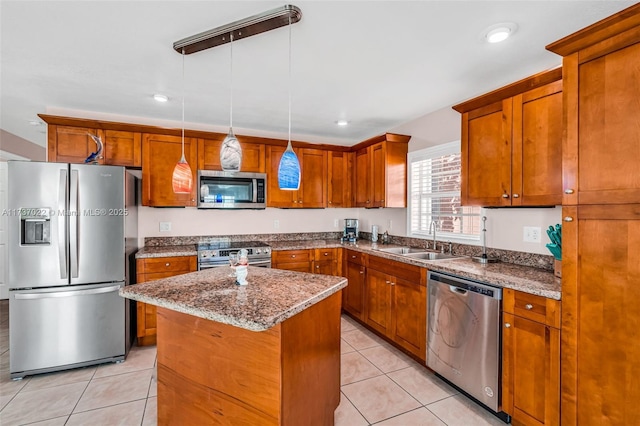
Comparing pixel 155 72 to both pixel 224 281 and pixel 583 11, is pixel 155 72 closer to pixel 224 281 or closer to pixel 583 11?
pixel 224 281

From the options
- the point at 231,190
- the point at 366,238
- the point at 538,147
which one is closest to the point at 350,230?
the point at 366,238

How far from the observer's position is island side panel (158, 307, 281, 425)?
137 centimetres

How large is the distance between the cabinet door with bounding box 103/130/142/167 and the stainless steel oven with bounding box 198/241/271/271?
122cm

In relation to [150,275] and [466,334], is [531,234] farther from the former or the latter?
[150,275]

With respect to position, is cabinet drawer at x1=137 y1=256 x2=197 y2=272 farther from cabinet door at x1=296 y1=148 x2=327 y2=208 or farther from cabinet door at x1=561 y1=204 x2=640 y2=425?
cabinet door at x1=561 y1=204 x2=640 y2=425

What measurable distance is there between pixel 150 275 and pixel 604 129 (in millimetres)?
3757

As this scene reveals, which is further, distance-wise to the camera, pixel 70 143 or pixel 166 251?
pixel 166 251

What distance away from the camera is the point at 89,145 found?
3217mm

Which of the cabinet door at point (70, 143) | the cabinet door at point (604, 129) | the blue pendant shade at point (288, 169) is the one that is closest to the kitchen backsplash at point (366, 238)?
the cabinet door at point (604, 129)

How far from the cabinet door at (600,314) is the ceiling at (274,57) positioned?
1.23 m

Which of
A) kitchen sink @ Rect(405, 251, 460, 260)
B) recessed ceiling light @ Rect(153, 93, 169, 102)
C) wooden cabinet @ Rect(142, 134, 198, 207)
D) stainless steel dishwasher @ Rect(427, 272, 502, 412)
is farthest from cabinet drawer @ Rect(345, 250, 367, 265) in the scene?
recessed ceiling light @ Rect(153, 93, 169, 102)

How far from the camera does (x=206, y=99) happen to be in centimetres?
306

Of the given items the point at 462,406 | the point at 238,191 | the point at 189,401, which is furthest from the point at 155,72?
the point at 462,406

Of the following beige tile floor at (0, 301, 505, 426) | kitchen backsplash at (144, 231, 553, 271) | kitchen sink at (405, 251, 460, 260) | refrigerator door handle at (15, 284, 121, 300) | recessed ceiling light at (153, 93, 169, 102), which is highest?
recessed ceiling light at (153, 93, 169, 102)
